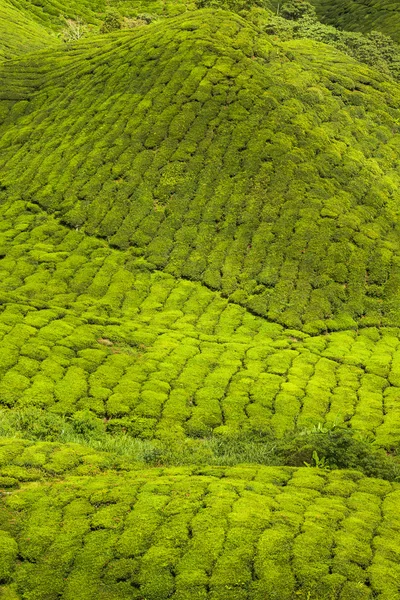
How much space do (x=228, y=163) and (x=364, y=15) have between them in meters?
99.9

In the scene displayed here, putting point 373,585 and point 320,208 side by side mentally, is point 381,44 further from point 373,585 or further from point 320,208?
point 373,585

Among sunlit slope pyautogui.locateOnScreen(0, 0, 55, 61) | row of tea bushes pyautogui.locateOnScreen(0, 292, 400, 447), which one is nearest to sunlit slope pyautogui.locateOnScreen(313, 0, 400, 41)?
sunlit slope pyautogui.locateOnScreen(0, 0, 55, 61)

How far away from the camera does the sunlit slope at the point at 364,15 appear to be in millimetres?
134125

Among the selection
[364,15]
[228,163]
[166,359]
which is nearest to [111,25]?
[228,163]

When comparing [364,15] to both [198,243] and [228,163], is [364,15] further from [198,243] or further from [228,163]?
[198,243]

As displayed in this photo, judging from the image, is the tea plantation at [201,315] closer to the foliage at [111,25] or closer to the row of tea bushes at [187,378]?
the row of tea bushes at [187,378]

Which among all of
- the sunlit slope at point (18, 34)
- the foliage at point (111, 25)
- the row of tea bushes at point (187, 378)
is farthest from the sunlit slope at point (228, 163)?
the foliage at point (111, 25)

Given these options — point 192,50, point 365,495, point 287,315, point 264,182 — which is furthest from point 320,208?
point 365,495

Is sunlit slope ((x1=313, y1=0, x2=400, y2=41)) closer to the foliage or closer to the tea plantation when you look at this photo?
the tea plantation

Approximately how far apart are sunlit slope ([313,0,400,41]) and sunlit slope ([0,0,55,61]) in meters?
65.5

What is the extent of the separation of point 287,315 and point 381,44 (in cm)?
6868

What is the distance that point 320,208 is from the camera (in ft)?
191

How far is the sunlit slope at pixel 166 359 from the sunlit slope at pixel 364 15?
9922 cm

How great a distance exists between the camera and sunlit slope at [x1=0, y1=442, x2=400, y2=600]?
2091cm
